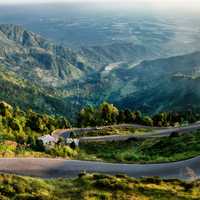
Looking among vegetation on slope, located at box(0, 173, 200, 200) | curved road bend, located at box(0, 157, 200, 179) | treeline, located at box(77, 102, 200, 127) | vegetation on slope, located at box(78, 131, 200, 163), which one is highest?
vegetation on slope, located at box(0, 173, 200, 200)

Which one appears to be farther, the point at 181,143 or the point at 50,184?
the point at 181,143

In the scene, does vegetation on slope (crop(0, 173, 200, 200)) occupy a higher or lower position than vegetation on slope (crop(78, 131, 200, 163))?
higher

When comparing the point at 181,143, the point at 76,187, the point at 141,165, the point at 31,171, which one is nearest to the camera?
the point at 76,187

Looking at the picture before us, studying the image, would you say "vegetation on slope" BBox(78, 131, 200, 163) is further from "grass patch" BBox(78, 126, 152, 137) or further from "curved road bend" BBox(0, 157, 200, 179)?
"grass patch" BBox(78, 126, 152, 137)

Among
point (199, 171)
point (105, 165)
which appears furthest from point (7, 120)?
point (199, 171)

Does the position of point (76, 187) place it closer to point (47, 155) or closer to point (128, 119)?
point (47, 155)

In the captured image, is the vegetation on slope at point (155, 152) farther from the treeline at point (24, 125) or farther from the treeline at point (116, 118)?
the treeline at point (116, 118)

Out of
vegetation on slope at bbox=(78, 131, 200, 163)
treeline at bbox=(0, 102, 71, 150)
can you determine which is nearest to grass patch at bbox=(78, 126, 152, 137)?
treeline at bbox=(0, 102, 71, 150)
